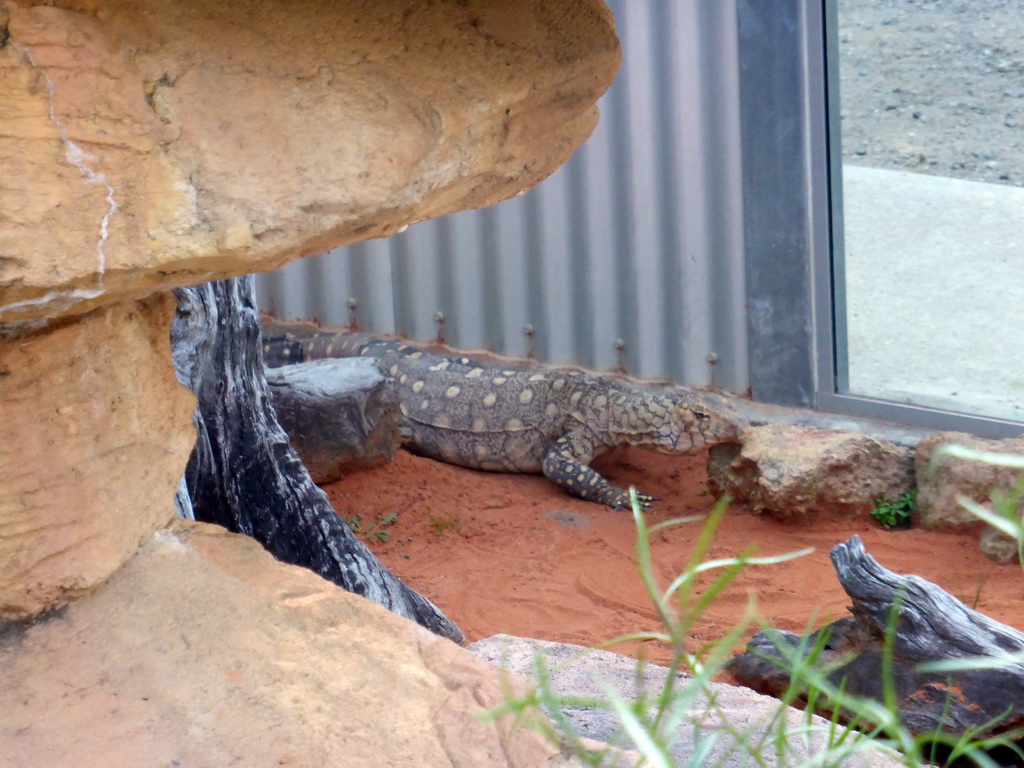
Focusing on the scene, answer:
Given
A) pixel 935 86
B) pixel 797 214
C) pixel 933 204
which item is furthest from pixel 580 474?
pixel 935 86

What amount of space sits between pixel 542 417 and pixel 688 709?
15.7 feet

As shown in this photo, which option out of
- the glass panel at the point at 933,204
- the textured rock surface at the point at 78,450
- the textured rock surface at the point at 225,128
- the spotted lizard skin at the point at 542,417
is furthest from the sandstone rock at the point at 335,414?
the textured rock surface at the point at 225,128

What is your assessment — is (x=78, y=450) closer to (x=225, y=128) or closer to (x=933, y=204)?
(x=225, y=128)

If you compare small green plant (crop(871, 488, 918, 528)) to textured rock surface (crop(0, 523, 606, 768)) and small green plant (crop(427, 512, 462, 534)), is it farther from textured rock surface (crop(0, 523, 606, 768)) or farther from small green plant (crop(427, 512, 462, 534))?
textured rock surface (crop(0, 523, 606, 768))

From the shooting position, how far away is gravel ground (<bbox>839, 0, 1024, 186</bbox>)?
19.7 ft

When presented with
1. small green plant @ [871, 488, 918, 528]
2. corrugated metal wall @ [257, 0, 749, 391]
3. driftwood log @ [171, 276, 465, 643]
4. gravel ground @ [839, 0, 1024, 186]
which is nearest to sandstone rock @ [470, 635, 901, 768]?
driftwood log @ [171, 276, 465, 643]

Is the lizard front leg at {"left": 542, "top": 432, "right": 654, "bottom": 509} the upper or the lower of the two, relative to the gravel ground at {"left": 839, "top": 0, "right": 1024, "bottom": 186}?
lower

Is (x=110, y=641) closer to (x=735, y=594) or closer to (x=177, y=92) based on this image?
(x=177, y=92)

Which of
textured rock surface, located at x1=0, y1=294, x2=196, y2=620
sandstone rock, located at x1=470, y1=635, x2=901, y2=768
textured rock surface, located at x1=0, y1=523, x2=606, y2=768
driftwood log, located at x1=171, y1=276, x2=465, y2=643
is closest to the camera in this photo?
textured rock surface, located at x1=0, y1=523, x2=606, y2=768

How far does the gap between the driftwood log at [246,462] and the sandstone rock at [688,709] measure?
0.83 metres

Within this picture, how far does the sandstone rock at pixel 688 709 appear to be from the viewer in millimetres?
2191

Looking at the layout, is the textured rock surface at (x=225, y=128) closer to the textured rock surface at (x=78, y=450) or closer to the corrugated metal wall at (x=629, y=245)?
the textured rock surface at (x=78, y=450)

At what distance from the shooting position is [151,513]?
2424 mm

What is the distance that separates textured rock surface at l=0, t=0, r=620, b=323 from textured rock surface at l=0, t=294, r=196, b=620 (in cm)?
28
